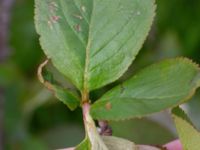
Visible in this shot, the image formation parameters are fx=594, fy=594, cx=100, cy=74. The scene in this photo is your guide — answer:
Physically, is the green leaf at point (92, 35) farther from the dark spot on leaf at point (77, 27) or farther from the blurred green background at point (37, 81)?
the blurred green background at point (37, 81)

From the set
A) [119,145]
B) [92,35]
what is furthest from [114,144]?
[92,35]

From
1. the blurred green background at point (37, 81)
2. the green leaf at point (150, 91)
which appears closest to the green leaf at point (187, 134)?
the green leaf at point (150, 91)

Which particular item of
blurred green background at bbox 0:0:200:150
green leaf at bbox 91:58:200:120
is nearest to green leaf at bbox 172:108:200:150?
green leaf at bbox 91:58:200:120

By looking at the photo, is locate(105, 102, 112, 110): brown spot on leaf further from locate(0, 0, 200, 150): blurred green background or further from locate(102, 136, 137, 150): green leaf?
locate(0, 0, 200, 150): blurred green background

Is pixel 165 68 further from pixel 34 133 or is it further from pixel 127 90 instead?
pixel 34 133

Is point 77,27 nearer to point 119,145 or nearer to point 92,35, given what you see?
point 92,35

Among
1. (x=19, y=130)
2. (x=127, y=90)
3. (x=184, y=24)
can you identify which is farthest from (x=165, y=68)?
(x=184, y=24)
